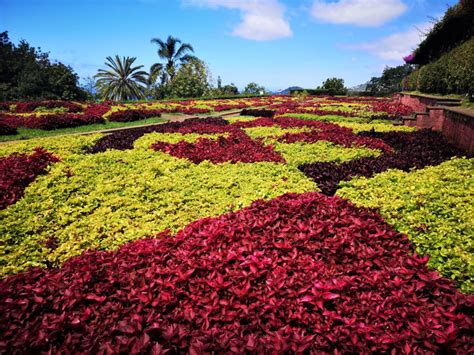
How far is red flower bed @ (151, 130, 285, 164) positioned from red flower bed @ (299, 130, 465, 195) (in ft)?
3.82

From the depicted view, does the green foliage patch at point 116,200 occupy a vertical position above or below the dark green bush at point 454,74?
below

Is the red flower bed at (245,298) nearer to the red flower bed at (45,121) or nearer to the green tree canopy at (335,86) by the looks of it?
the red flower bed at (45,121)

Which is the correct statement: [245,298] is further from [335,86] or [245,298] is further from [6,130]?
[335,86]

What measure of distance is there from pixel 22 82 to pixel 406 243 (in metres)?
34.8

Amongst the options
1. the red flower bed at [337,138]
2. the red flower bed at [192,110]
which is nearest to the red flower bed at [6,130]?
the red flower bed at [192,110]

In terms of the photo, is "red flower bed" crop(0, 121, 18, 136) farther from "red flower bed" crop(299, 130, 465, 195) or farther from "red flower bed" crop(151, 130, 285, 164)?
"red flower bed" crop(299, 130, 465, 195)

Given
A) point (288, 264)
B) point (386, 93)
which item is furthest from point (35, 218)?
point (386, 93)

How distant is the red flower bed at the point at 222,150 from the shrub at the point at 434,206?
2.53 meters

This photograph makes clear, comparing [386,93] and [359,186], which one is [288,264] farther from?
[386,93]

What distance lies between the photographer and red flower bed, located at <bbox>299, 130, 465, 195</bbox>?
5.91 metres

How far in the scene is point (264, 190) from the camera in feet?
16.3

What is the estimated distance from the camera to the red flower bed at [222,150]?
716 cm

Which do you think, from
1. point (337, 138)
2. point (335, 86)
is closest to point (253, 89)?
point (335, 86)

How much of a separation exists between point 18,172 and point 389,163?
7268 mm
